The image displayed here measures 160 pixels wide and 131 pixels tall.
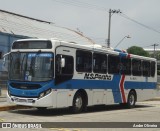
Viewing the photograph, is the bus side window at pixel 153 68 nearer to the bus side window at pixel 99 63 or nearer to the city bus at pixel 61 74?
the city bus at pixel 61 74

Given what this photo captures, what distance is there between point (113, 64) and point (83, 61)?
2.99m

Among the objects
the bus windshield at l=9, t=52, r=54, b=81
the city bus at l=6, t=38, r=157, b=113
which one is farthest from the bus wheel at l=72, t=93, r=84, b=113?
the bus windshield at l=9, t=52, r=54, b=81

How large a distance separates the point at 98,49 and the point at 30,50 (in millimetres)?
3789

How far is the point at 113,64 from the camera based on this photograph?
21188mm

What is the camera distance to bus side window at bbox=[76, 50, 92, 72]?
59.8ft

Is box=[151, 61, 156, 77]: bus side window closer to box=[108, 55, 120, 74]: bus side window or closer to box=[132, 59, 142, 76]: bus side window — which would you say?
box=[132, 59, 142, 76]: bus side window

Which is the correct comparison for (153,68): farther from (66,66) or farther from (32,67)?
(32,67)

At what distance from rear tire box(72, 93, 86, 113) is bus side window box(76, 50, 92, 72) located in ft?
3.62

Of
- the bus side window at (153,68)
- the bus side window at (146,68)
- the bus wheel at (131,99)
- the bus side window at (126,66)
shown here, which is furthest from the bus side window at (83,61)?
the bus side window at (153,68)

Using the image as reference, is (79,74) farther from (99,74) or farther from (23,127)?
(23,127)

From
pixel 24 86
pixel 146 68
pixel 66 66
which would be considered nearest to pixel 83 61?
pixel 66 66

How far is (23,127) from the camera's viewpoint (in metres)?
12.7

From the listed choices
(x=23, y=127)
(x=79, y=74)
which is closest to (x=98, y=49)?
(x=79, y=74)

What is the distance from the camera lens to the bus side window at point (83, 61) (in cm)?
1823
